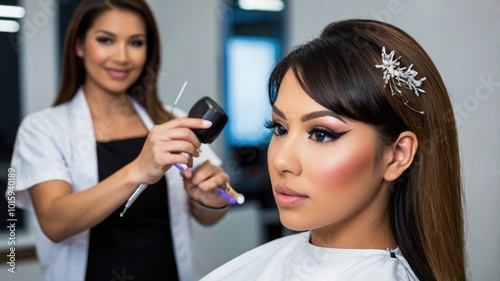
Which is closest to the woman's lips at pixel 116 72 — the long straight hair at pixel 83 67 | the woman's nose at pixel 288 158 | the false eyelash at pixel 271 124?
the long straight hair at pixel 83 67

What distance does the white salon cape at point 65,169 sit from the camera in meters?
1.54

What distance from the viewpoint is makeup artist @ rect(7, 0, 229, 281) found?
59.2 inches

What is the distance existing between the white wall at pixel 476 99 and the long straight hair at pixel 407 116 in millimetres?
516

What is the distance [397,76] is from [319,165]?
8.8 inches

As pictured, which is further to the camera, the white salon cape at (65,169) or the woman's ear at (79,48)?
the woman's ear at (79,48)

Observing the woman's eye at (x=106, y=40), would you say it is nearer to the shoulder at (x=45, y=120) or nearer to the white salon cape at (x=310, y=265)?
the shoulder at (x=45, y=120)

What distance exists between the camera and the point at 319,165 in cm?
106

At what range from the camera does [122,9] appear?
1658 millimetres

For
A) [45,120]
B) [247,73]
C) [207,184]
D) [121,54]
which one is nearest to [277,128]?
[207,184]

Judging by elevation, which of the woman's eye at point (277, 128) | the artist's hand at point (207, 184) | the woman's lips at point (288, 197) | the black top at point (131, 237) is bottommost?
the black top at point (131, 237)

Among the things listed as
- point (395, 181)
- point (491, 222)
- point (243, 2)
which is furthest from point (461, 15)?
point (243, 2)

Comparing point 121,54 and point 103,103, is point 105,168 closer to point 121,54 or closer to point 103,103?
point 103,103

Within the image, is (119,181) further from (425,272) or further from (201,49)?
(201,49)

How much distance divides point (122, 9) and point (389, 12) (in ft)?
2.90
